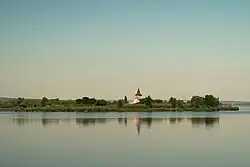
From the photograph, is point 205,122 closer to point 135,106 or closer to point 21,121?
point 21,121

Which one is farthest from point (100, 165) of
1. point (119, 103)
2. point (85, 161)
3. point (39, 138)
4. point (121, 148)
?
point (119, 103)

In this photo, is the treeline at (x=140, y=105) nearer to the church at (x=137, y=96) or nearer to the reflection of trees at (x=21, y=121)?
the church at (x=137, y=96)

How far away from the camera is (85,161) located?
16031mm

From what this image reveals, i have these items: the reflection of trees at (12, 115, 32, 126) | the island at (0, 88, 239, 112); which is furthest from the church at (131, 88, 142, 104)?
the reflection of trees at (12, 115, 32, 126)

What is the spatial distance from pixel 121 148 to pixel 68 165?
495 cm

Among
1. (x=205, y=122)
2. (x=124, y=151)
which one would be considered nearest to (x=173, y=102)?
(x=205, y=122)

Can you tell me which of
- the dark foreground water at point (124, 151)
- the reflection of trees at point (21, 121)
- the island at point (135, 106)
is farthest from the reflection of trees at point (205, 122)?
the island at point (135, 106)

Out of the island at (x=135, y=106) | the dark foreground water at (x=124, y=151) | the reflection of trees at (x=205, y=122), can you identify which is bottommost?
the dark foreground water at (x=124, y=151)

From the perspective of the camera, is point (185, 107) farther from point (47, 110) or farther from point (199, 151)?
point (199, 151)

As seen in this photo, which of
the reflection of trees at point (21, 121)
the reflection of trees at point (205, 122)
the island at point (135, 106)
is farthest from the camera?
the island at point (135, 106)

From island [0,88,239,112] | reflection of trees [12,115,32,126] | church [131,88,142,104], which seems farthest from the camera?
church [131,88,142,104]

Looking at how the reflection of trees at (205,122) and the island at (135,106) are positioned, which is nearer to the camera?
the reflection of trees at (205,122)

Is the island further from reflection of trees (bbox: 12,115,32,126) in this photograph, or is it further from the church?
reflection of trees (bbox: 12,115,32,126)

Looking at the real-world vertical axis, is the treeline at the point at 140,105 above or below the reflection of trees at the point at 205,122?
above
